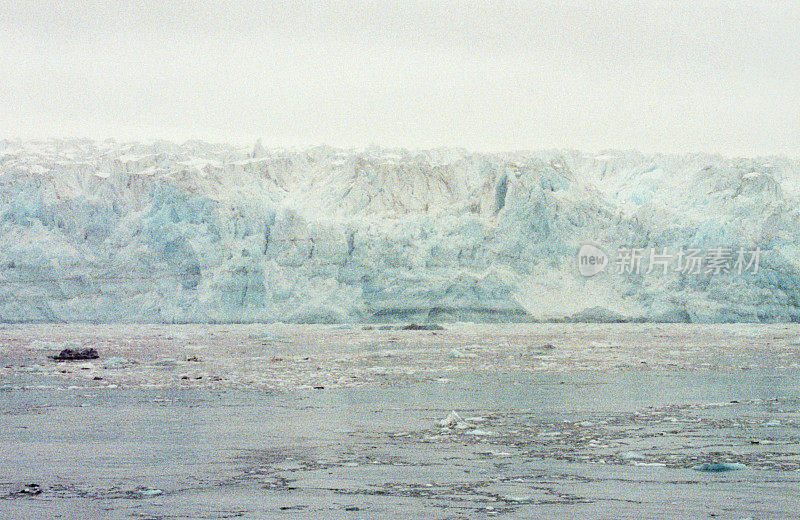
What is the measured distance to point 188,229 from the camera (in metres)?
27.8

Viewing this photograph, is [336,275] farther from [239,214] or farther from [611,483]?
[611,483]

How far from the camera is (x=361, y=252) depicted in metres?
28.3

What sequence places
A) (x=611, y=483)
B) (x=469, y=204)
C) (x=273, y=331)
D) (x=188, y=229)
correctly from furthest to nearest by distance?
1. (x=469, y=204)
2. (x=188, y=229)
3. (x=273, y=331)
4. (x=611, y=483)

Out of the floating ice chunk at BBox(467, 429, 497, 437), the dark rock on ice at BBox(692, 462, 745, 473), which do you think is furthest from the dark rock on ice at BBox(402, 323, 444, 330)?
the dark rock on ice at BBox(692, 462, 745, 473)

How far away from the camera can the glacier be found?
2778cm

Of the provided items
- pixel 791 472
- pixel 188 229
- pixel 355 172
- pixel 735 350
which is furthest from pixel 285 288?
pixel 791 472

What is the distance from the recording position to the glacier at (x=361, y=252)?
2778cm

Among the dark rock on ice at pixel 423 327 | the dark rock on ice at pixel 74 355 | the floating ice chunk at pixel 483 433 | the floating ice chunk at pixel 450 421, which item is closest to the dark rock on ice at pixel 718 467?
the floating ice chunk at pixel 483 433

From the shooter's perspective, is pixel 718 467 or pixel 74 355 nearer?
pixel 718 467

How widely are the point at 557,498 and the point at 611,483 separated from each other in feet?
1.74

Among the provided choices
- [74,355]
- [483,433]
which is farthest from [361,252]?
[483,433]

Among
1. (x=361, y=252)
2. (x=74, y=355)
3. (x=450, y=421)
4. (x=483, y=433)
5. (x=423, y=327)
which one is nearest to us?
(x=483, y=433)

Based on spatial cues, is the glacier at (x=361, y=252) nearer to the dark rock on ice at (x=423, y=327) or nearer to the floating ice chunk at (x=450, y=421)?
the dark rock on ice at (x=423, y=327)

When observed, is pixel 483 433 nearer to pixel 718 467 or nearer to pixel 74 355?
pixel 718 467
